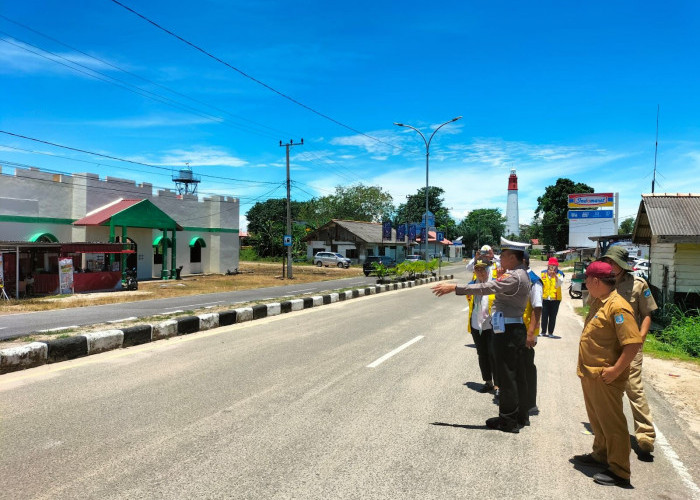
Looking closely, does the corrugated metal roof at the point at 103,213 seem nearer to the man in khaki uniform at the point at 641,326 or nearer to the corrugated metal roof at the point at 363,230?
the man in khaki uniform at the point at 641,326

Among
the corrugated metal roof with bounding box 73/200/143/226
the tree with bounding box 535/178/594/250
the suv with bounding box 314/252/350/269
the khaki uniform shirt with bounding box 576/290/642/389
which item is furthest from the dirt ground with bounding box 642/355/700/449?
the tree with bounding box 535/178/594/250

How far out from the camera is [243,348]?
25.9 ft

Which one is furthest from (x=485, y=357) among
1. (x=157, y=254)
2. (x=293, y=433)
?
(x=157, y=254)

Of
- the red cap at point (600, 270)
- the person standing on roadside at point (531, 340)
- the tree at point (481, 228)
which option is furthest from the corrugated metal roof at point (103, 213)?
the tree at point (481, 228)

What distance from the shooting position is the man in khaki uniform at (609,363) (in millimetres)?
3248

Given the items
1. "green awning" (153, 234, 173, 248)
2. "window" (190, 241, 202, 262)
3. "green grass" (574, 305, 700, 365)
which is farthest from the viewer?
"window" (190, 241, 202, 262)

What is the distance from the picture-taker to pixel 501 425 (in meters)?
4.31

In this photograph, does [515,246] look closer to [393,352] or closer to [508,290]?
[508,290]

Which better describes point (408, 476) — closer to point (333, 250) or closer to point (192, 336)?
point (192, 336)

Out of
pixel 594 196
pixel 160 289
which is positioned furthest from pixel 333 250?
pixel 160 289

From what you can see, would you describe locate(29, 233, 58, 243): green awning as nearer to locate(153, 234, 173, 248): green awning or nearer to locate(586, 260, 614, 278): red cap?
locate(153, 234, 173, 248): green awning

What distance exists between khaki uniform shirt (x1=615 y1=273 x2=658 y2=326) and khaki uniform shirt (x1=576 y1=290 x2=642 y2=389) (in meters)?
1.09

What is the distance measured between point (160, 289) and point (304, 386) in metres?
19.2

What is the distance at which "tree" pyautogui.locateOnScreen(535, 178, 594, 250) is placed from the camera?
67.6 m
